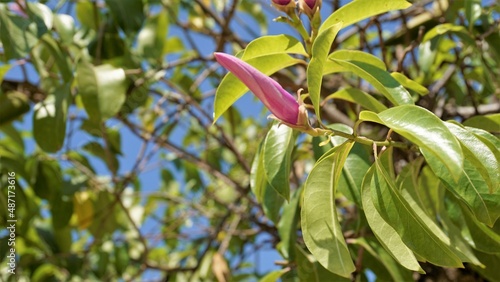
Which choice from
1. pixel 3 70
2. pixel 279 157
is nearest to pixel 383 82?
pixel 279 157

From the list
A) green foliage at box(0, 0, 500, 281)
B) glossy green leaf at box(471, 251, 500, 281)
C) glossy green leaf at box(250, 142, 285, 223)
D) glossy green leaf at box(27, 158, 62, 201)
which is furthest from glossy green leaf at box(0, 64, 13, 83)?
glossy green leaf at box(471, 251, 500, 281)

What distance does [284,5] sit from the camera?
2.58 feet

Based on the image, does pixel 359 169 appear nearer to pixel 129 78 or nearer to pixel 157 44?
pixel 129 78

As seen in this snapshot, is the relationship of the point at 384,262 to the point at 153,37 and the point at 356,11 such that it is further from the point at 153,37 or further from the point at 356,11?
the point at 153,37

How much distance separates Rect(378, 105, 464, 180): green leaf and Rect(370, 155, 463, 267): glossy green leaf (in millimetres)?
68

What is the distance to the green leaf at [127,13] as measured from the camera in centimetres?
138

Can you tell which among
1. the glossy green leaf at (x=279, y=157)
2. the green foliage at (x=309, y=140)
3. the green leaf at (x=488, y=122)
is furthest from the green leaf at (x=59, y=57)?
the green leaf at (x=488, y=122)

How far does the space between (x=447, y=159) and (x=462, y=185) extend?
5.9 inches

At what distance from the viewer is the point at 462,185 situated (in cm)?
63

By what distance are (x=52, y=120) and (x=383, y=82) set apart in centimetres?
77

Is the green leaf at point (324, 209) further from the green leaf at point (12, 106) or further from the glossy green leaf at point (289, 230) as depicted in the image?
the green leaf at point (12, 106)

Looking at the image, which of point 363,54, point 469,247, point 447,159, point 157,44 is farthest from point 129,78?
point 447,159

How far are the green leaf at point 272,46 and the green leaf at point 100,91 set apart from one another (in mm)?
496

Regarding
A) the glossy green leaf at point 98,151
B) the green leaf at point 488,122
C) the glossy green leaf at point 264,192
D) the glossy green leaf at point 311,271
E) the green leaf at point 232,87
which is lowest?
the glossy green leaf at point 311,271
